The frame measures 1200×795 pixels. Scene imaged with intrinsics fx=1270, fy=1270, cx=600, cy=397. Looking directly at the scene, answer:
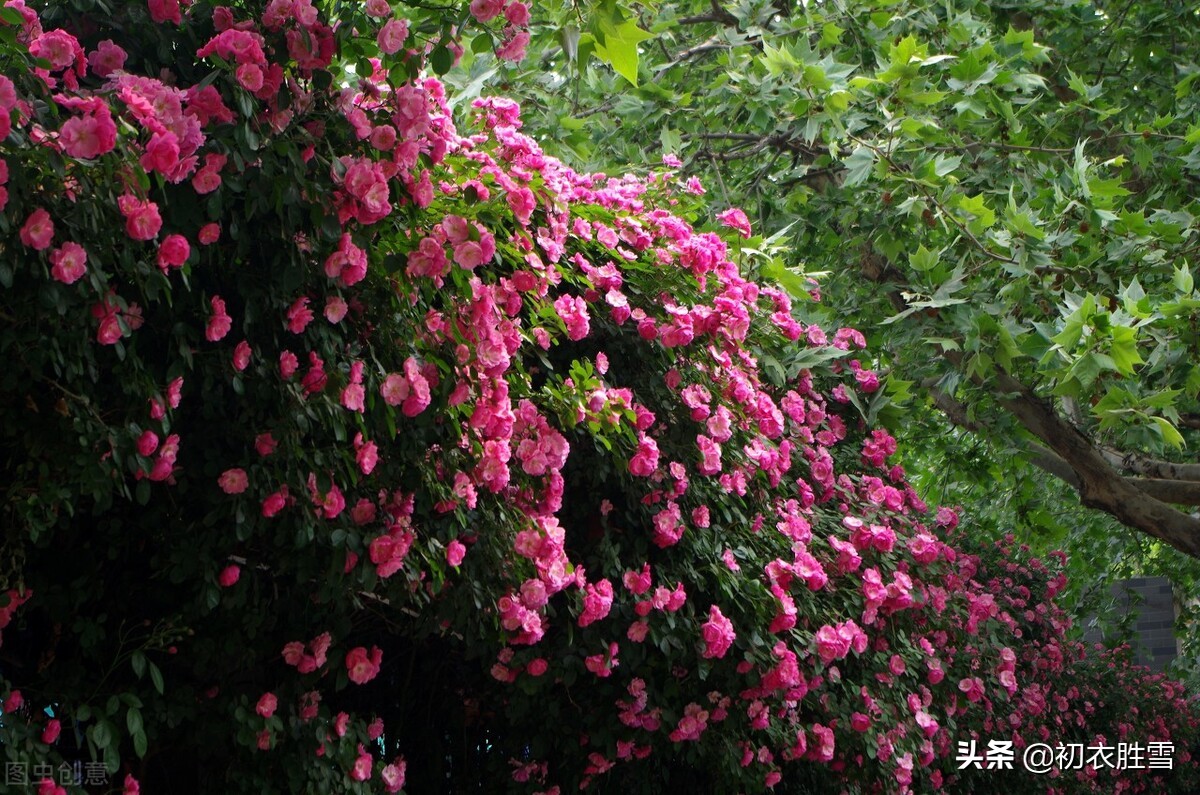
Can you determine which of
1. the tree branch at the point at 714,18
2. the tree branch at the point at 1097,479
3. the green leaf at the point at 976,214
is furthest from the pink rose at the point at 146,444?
the tree branch at the point at 714,18

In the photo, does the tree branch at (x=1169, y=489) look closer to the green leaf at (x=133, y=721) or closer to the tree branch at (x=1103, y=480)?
the tree branch at (x=1103, y=480)

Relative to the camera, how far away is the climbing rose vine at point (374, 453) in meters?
2.26

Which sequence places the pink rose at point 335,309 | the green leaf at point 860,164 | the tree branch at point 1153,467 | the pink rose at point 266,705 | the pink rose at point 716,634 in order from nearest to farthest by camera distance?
the pink rose at point 335,309 < the pink rose at point 266,705 < the pink rose at point 716,634 < the green leaf at point 860,164 < the tree branch at point 1153,467

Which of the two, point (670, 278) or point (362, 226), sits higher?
point (362, 226)

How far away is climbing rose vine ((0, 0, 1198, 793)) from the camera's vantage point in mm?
2260

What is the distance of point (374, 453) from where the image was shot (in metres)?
2.59

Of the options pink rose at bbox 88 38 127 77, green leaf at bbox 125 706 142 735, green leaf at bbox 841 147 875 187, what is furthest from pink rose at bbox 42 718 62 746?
green leaf at bbox 841 147 875 187

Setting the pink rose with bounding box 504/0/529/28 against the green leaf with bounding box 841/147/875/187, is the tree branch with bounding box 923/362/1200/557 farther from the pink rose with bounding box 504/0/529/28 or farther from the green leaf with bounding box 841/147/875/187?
the pink rose with bounding box 504/0/529/28

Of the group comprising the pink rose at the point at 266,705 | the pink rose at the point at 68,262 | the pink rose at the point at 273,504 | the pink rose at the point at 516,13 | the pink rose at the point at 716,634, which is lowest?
the pink rose at the point at 716,634

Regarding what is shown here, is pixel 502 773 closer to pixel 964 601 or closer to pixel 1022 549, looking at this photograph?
pixel 964 601

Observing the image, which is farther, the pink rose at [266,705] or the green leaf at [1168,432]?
the green leaf at [1168,432]

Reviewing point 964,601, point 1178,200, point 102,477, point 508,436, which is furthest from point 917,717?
point 102,477

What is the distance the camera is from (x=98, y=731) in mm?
2449

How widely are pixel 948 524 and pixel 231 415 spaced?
405cm
